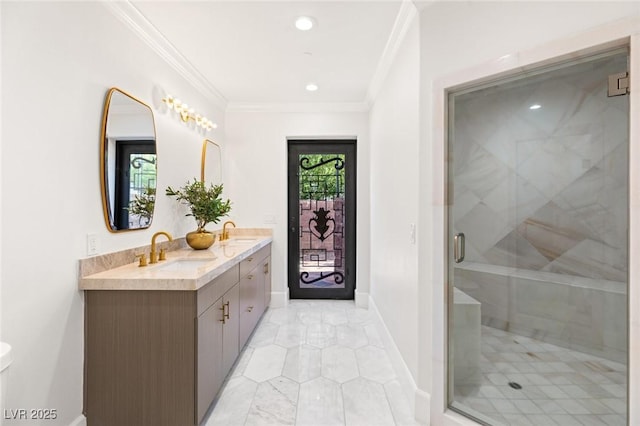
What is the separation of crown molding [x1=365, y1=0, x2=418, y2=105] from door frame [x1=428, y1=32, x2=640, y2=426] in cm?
58

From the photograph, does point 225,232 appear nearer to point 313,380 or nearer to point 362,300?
point 362,300

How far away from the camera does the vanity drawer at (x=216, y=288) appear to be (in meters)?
1.71

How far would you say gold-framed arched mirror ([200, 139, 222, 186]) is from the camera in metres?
3.30

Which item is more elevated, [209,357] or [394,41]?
[394,41]

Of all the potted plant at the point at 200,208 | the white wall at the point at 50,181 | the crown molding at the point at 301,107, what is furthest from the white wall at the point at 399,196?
the white wall at the point at 50,181

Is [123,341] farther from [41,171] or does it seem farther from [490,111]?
[490,111]

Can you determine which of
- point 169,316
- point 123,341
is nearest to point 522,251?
point 169,316

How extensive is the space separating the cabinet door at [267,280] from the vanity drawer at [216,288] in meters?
1.13

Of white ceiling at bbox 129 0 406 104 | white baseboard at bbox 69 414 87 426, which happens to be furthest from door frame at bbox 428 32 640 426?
white baseboard at bbox 69 414 87 426

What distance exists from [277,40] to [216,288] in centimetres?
189

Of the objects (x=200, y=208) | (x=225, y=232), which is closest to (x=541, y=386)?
(x=200, y=208)

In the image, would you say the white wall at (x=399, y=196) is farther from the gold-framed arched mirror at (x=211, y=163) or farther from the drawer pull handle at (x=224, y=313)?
the gold-framed arched mirror at (x=211, y=163)

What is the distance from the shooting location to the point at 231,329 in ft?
7.32

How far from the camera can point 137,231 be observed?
84.6 inches
